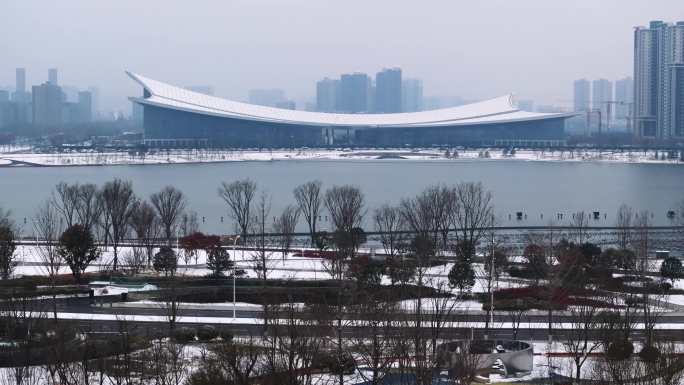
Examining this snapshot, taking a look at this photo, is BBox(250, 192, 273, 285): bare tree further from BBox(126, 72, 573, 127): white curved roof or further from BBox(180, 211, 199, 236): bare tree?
BBox(126, 72, 573, 127): white curved roof

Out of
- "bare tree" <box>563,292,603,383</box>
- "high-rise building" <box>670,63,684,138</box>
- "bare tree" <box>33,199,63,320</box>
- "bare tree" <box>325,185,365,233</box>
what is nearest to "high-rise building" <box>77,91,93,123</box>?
"high-rise building" <box>670,63,684,138</box>

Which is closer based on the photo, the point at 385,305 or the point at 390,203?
the point at 385,305

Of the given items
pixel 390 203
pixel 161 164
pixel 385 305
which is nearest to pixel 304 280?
pixel 385 305

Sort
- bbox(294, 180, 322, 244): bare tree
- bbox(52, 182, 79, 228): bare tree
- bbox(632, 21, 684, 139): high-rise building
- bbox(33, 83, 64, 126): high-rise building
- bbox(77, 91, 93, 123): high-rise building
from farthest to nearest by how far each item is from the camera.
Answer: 1. bbox(77, 91, 93, 123): high-rise building
2. bbox(33, 83, 64, 126): high-rise building
3. bbox(632, 21, 684, 139): high-rise building
4. bbox(294, 180, 322, 244): bare tree
5. bbox(52, 182, 79, 228): bare tree

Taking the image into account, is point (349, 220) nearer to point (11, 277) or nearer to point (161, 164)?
point (11, 277)

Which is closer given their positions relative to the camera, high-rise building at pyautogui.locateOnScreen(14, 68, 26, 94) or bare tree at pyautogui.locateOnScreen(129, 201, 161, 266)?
bare tree at pyautogui.locateOnScreen(129, 201, 161, 266)

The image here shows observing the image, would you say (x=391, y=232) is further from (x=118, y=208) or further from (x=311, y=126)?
(x=311, y=126)

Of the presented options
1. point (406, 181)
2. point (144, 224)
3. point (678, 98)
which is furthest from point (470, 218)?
point (678, 98)
